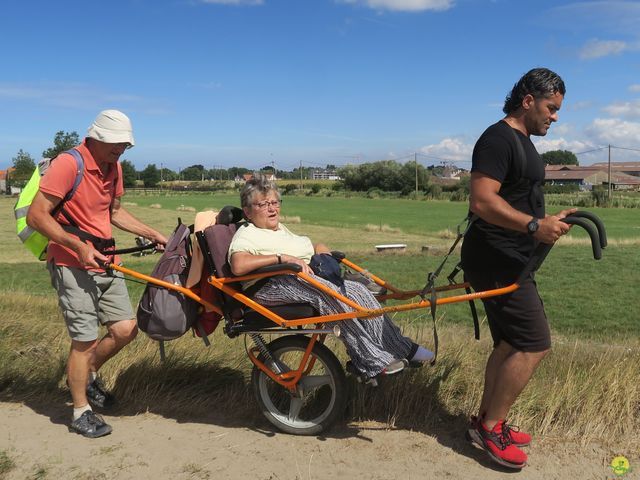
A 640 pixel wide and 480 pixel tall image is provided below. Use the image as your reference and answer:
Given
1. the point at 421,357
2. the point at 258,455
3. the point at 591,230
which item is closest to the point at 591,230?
the point at 591,230

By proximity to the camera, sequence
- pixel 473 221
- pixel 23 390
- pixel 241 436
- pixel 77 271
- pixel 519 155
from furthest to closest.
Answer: pixel 23 390, pixel 77 271, pixel 241 436, pixel 473 221, pixel 519 155

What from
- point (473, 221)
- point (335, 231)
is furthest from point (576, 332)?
point (335, 231)

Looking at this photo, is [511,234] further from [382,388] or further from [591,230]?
[382,388]

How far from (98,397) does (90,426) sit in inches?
16.9

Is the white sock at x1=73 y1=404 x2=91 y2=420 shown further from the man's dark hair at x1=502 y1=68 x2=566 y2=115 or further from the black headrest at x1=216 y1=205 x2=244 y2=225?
the man's dark hair at x1=502 y1=68 x2=566 y2=115

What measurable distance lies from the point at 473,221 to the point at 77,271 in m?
2.33

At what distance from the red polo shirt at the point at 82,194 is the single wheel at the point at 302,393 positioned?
51.1 inches

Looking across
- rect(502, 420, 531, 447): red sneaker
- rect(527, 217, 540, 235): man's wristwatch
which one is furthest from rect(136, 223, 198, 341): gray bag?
rect(527, 217, 540, 235): man's wristwatch

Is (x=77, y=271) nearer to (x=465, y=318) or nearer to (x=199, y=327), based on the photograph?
(x=199, y=327)

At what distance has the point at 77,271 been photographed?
378 centimetres

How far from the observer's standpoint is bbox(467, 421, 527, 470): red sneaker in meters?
3.03

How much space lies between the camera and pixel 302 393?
3604mm

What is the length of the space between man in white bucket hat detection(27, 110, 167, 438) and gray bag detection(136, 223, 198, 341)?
320 millimetres

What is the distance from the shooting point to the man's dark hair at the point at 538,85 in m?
3.10
